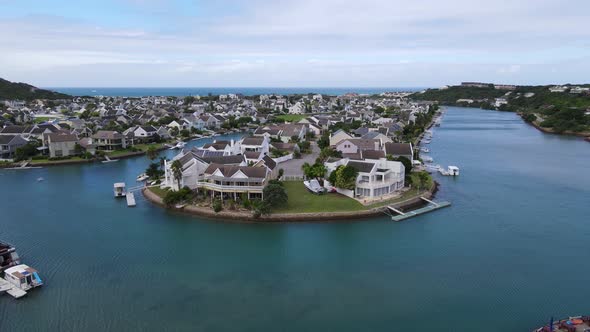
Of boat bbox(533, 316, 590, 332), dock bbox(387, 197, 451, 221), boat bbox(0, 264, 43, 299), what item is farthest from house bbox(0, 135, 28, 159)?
boat bbox(533, 316, 590, 332)

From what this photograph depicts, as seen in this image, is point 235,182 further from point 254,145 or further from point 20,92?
point 20,92

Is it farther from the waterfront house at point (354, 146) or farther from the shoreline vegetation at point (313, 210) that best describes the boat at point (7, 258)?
the waterfront house at point (354, 146)

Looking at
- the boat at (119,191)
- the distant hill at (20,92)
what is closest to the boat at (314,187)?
the boat at (119,191)

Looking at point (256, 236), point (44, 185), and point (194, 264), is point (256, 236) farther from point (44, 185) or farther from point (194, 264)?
point (44, 185)

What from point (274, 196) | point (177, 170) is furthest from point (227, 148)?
point (274, 196)

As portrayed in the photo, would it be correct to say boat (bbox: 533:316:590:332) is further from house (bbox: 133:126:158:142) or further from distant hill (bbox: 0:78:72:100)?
distant hill (bbox: 0:78:72:100)
